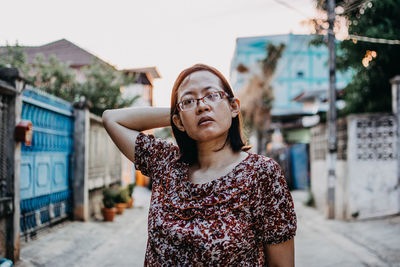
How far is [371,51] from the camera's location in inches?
365

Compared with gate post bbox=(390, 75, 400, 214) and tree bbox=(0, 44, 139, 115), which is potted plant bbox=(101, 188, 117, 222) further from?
gate post bbox=(390, 75, 400, 214)

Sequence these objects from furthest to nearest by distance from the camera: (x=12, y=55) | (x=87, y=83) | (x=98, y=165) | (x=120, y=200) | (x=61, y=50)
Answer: (x=87, y=83) → (x=98, y=165) → (x=120, y=200) → (x=12, y=55) → (x=61, y=50)

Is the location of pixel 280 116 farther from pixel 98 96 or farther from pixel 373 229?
pixel 373 229

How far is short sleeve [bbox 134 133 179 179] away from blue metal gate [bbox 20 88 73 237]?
4.14 meters

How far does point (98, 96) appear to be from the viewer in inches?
444

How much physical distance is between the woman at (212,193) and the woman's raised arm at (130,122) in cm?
12

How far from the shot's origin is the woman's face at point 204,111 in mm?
1547

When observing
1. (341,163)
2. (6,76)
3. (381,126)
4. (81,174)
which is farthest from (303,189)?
(6,76)

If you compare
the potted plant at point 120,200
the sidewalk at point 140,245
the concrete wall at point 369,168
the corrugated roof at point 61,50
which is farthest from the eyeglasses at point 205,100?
the potted plant at point 120,200

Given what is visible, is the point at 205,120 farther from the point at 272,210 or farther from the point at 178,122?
the point at 272,210

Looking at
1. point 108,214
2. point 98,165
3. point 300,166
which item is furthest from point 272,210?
point 300,166

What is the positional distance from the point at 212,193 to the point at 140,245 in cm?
514

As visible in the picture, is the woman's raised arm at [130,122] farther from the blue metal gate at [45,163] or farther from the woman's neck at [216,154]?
the blue metal gate at [45,163]

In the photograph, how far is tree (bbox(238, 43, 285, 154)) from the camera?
76.5ft
